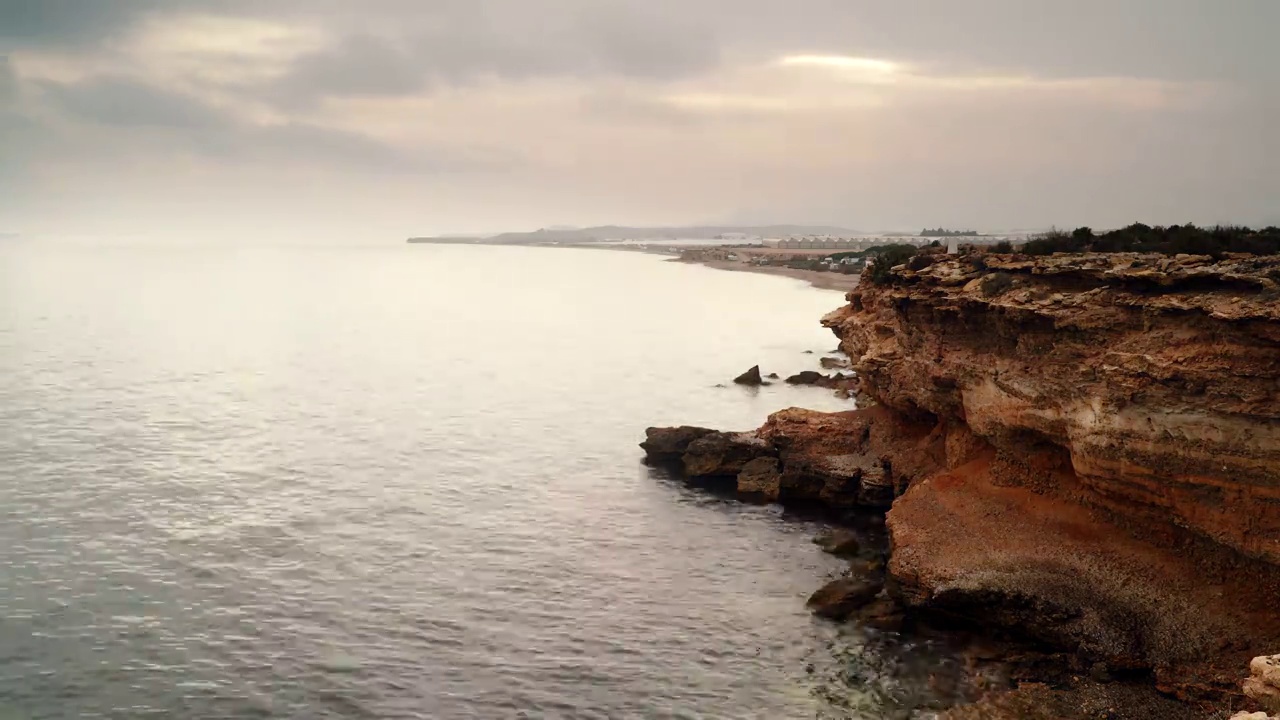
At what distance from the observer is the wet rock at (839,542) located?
3097 centimetres

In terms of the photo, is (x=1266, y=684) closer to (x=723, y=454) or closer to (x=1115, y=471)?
(x=1115, y=471)

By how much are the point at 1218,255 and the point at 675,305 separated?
106 m

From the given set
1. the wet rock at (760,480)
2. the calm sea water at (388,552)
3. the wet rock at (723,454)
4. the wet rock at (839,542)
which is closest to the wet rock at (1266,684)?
the calm sea water at (388,552)

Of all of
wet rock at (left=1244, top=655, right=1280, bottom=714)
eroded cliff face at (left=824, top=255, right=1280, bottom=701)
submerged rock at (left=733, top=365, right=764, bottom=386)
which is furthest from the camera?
submerged rock at (left=733, top=365, right=764, bottom=386)

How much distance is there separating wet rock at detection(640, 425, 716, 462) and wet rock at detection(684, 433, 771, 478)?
162cm

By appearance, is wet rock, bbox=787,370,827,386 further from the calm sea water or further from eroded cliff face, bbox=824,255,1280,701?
eroded cliff face, bbox=824,255,1280,701

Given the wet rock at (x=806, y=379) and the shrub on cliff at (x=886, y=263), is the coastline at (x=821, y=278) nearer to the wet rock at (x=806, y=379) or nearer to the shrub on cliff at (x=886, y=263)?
the wet rock at (x=806, y=379)

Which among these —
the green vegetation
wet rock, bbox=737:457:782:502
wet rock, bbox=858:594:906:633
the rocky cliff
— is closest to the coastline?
wet rock, bbox=737:457:782:502

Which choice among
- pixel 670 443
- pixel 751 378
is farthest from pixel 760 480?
pixel 751 378

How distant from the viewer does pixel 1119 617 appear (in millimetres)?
21500

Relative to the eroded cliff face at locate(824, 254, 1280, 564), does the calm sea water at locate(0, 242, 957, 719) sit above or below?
below

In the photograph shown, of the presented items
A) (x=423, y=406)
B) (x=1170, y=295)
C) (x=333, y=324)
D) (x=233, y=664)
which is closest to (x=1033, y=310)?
(x=1170, y=295)

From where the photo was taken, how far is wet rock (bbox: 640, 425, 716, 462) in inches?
1660

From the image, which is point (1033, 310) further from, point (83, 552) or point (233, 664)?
point (83, 552)
